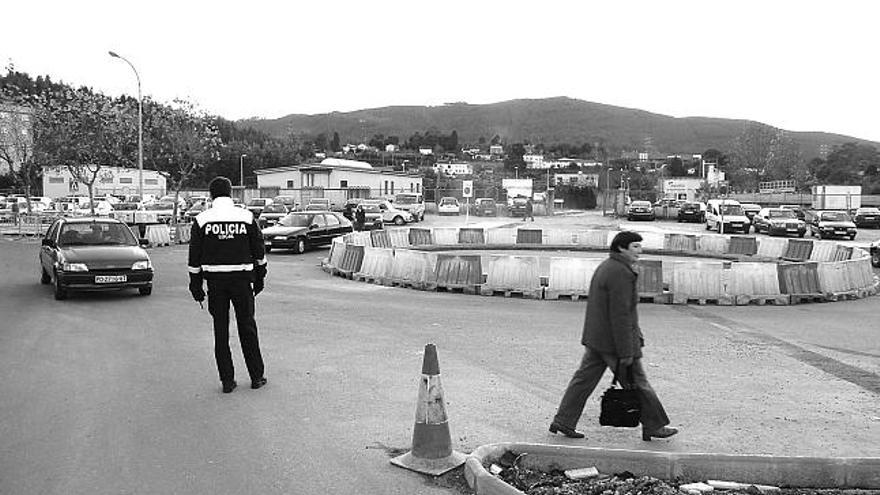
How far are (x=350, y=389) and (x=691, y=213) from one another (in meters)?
52.8

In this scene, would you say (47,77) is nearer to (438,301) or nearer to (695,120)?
(438,301)

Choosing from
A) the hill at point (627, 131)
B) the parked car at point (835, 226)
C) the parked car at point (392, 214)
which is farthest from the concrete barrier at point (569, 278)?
the hill at point (627, 131)

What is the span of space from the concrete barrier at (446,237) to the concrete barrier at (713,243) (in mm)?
9594

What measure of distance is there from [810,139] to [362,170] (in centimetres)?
14118

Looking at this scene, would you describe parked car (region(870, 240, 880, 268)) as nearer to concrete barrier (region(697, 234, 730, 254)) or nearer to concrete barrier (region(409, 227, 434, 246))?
concrete barrier (region(697, 234, 730, 254))

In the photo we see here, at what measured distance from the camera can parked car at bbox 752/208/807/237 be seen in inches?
1641

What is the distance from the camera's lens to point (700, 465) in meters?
5.56

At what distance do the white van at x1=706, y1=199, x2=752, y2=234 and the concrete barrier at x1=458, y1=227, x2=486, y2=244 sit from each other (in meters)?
16.7

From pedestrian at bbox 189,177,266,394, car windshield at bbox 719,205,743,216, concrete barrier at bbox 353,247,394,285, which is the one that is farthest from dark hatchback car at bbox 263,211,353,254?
car windshield at bbox 719,205,743,216

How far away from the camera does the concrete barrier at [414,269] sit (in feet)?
57.8

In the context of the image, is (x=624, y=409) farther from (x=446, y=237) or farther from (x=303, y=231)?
(x=446, y=237)

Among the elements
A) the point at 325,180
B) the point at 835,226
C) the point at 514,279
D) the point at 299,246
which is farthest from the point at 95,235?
the point at 325,180

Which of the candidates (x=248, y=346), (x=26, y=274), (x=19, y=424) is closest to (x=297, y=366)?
(x=248, y=346)

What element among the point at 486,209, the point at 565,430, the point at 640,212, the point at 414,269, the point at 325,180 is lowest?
the point at 565,430
